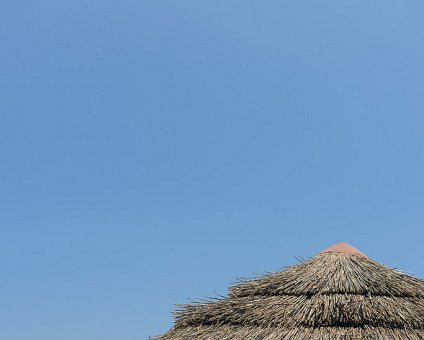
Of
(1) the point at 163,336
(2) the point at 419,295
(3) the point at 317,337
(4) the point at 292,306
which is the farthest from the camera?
(1) the point at 163,336

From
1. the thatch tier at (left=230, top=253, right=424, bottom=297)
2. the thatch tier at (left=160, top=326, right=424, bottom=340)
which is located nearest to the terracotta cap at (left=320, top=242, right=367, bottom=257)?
the thatch tier at (left=230, top=253, right=424, bottom=297)

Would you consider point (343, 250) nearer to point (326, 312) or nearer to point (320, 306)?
point (320, 306)

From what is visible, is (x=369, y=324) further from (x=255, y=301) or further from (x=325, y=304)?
(x=255, y=301)

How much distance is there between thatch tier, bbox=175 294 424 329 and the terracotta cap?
170 cm

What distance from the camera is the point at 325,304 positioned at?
42.6ft

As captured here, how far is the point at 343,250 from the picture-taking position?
15258 mm

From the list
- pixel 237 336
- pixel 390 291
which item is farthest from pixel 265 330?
pixel 390 291

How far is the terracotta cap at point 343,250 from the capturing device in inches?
598

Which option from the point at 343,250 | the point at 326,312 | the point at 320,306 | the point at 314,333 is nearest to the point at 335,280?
the point at 320,306

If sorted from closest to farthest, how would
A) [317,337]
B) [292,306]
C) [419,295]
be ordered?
[317,337] → [292,306] → [419,295]

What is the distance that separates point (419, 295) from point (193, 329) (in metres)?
4.58

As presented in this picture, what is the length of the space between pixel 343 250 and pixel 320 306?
2522 mm

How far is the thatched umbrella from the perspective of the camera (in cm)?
1278

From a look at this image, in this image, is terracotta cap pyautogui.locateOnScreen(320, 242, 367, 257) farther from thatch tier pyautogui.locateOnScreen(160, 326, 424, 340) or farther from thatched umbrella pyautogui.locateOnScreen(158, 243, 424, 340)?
thatch tier pyautogui.locateOnScreen(160, 326, 424, 340)
